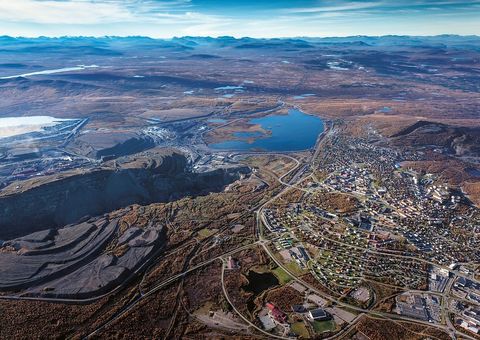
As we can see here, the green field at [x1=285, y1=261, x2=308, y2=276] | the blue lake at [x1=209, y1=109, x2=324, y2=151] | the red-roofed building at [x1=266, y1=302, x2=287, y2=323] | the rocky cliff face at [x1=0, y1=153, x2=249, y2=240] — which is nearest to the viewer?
the red-roofed building at [x1=266, y1=302, x2=287, y2=323]

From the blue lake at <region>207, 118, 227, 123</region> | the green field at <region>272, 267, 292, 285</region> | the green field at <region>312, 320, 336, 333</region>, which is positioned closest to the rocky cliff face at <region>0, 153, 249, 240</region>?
the green field at <region>272, 267, 292, 285</region>

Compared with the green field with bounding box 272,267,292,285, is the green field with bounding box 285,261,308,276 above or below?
above

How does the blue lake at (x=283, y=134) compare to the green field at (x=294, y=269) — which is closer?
the green field at (x=294, y=269)

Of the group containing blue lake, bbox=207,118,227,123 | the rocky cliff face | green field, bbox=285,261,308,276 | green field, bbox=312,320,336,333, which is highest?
blue lake, bbox=207,118,227,123

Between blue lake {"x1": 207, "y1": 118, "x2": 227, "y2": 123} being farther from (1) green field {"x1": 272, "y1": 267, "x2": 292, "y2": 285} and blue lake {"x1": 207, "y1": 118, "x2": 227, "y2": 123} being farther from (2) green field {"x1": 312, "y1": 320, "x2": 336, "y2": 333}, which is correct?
(2) green field {"x1": 312, "y1": 320, "x2": 336, "y2": 333}

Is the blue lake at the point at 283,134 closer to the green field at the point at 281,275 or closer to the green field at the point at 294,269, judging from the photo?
the green field at the point at 294,269

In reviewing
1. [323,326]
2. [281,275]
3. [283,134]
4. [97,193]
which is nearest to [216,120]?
[283,134]

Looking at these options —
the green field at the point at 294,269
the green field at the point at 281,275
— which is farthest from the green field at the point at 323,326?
the green field at the point at 294,269

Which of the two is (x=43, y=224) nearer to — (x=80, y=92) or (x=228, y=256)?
(x=228, y=256)
